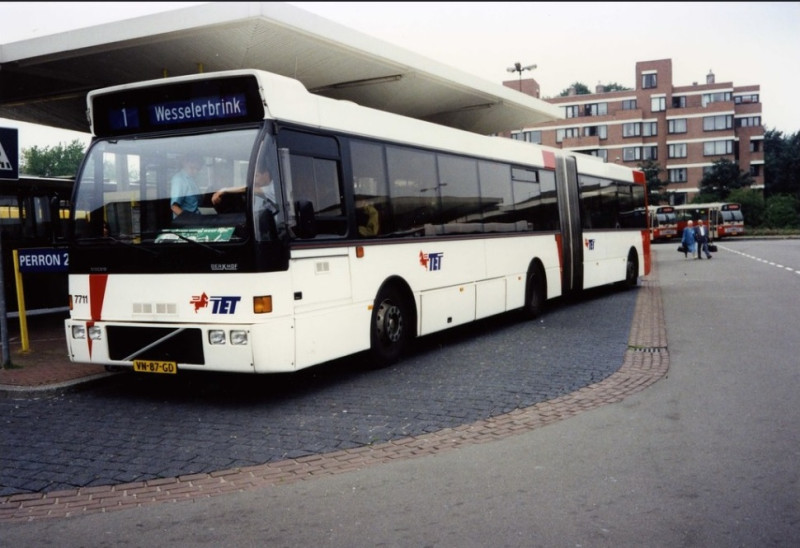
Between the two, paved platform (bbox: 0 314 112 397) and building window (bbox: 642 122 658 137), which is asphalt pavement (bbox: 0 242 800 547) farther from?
building window (bbox: 642 122 658 137)

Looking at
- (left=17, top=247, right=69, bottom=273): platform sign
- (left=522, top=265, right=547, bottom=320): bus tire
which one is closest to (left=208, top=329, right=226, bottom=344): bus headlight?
(left=17, top=247, right=69, bottom=273): platform sign

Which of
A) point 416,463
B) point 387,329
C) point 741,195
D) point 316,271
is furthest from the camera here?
point 741,195

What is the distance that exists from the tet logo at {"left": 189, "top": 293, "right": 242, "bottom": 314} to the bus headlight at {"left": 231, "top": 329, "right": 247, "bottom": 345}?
208mm

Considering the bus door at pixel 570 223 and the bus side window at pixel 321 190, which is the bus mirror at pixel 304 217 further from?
the bus door at pixel 570 223

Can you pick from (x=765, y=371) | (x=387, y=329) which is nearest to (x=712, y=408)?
(x=765, y=371)

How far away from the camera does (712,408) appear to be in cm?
701

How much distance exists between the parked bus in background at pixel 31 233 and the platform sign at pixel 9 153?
5310 millimetres

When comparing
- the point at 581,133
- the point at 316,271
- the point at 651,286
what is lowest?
the point at 651,286

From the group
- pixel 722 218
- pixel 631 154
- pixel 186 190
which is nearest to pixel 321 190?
pixel 186 190

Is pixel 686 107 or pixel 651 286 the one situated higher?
pixel 686 107

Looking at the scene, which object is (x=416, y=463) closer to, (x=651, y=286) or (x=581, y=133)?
(x=651, y=286)

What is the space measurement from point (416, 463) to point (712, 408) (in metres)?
3.15

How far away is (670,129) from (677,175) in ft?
18.2

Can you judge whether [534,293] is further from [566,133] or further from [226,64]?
[566,133]
